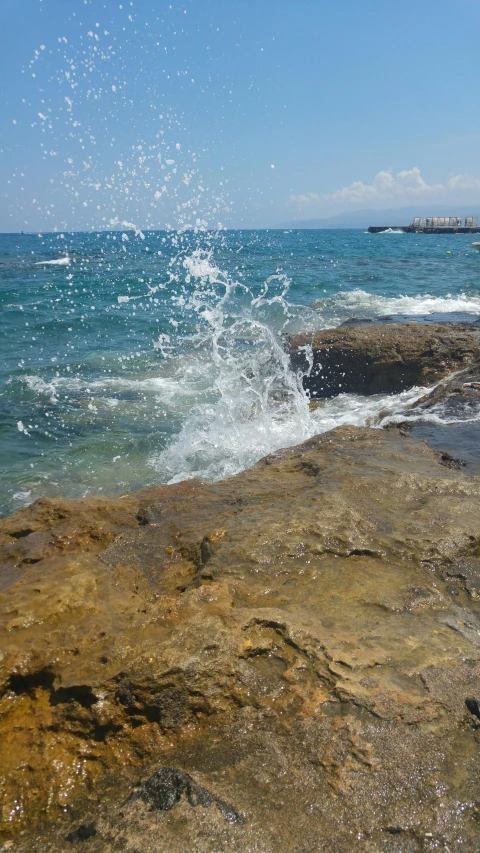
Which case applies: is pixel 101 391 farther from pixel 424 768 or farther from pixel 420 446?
pixel 424 768

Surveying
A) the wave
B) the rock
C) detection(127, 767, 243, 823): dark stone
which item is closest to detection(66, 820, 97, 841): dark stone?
detection(127, 767, 243, 823): dark stone

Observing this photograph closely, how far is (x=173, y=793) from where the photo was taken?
5.74ft

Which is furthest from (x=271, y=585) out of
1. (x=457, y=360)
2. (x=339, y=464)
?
(x=457, y=360)

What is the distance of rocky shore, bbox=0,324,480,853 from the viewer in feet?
5.55

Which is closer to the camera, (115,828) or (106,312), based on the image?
(115,828)

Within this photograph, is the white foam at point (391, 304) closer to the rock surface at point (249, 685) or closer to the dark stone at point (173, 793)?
the rock surface at point (249, 685)

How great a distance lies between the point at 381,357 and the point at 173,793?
7580 mm

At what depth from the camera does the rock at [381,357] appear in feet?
26.4

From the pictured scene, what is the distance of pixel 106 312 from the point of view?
17.5 meters

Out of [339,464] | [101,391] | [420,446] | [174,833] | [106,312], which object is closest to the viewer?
[174,833]

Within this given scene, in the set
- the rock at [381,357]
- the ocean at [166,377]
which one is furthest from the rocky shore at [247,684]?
the rock at [381,357]

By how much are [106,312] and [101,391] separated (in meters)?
8.16

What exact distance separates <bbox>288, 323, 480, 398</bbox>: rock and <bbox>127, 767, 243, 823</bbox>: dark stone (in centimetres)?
675

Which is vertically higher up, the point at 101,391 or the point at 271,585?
the point at 271,585
